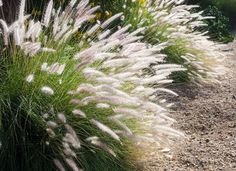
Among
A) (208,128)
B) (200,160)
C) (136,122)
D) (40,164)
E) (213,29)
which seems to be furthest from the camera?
(213,29)

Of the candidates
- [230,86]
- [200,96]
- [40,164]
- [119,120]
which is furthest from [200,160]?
[230,86]

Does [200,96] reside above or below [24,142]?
below

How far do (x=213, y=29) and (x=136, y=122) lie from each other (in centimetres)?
768

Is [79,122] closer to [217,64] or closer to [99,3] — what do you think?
[99,3]

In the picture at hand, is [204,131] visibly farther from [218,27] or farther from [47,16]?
[218,27]

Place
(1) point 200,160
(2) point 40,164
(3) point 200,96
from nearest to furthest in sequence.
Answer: (2) point 40,164 → (1) point 200,160 → (3) point 200,96

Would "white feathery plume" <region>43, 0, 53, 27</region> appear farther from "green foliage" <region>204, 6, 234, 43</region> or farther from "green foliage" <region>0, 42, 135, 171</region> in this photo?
"green foliage" <region>204, 6, 234, 43</region>

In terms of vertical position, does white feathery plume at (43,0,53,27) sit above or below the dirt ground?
above

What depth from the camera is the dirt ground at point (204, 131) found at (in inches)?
168

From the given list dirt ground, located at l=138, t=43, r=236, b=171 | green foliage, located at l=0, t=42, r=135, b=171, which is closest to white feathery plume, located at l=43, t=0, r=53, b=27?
green foliage, located at l=0, t=42, r=135, b=171

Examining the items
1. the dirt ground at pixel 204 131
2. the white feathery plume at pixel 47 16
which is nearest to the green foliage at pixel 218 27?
the dirt ground at pixel 204 131

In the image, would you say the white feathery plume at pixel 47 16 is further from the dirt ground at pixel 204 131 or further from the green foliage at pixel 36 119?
the dirt ground at pixel 204 131

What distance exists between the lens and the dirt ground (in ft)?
14.0

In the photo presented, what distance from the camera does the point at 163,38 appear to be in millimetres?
7027
